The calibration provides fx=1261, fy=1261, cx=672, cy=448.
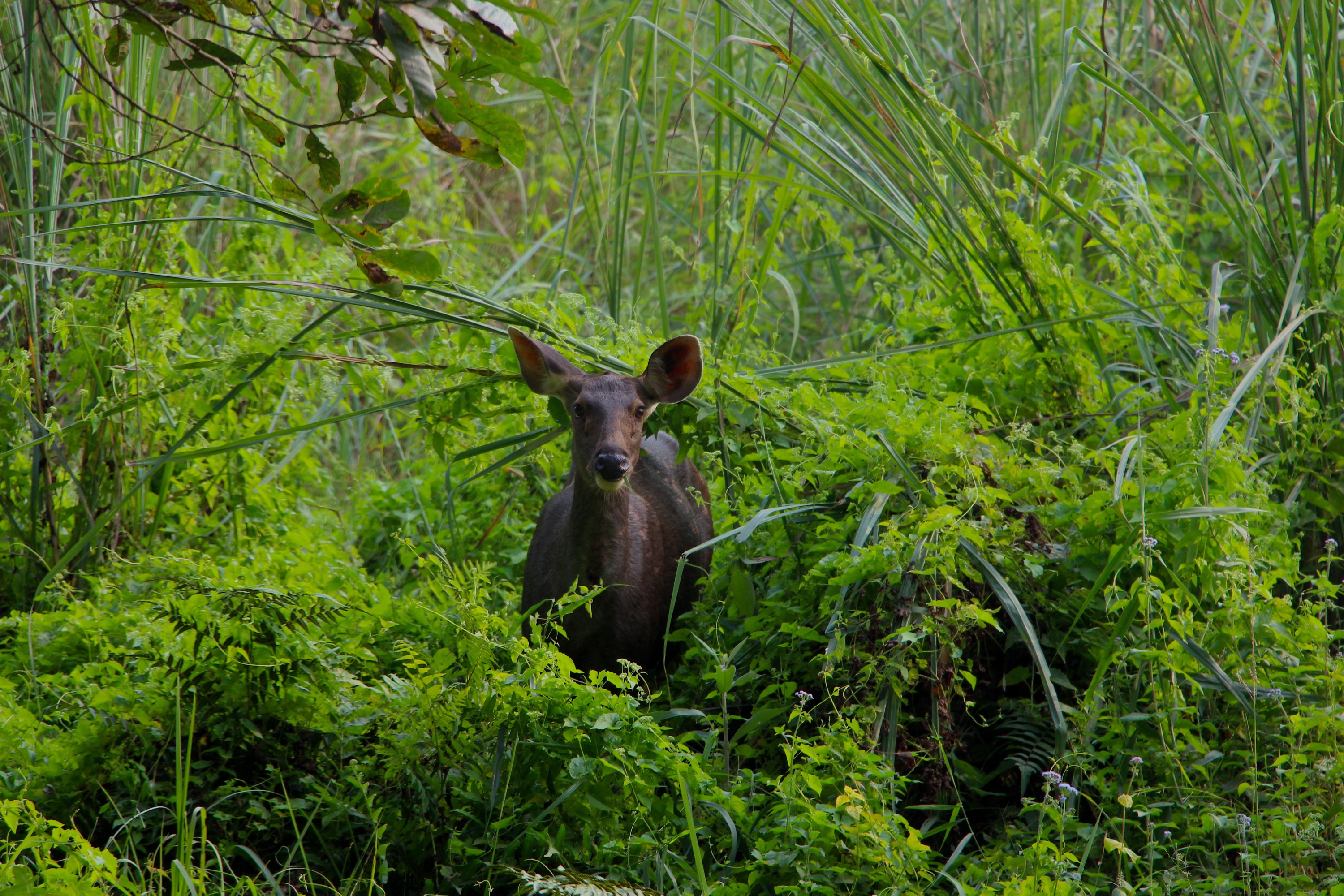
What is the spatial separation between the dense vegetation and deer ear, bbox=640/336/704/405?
100 mm

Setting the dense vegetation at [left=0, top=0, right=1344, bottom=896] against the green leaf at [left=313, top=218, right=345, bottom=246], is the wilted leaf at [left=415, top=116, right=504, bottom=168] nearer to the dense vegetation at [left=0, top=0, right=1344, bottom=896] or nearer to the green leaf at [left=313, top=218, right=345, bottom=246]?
the dense vegetation at [left=0, top=0, right=1344, bottom=896]

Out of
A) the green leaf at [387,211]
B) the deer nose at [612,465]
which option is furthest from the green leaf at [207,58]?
the deer nose at [612,465]

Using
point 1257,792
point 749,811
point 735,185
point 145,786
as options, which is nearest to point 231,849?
point 145,786

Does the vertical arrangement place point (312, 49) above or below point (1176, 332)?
above

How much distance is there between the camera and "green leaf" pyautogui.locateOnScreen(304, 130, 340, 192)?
9.55 ft

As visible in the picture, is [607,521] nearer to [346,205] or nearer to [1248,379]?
[346,205]

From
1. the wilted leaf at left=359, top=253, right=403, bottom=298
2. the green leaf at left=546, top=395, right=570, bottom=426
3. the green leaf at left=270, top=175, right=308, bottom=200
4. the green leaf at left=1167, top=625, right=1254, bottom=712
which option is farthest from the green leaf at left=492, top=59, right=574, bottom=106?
the green leaf at left=1167, top=625, right=1254, bottom=712

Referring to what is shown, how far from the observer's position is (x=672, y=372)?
4.16m

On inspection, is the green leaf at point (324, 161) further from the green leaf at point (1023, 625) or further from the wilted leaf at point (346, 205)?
the green leaf at point (1023, 625)

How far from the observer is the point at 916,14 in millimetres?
5645

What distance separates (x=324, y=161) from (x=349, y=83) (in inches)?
8.3

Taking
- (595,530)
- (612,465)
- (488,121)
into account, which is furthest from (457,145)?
(595,530)

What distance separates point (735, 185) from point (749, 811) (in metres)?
2.45

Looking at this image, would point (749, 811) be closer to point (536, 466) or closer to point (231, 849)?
point (231, 849)
